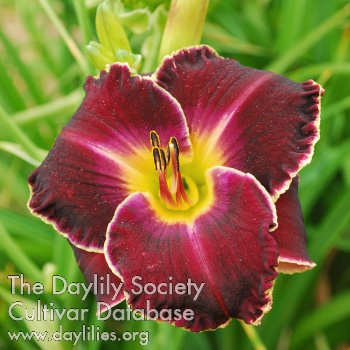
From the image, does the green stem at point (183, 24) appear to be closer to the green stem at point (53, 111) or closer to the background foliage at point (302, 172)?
the background foliage at point (302, 172)

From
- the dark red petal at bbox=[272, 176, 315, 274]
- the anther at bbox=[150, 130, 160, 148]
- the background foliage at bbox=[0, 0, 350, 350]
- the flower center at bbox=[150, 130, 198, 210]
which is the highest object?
the anther at bbox=[150, 130, 160, 148]

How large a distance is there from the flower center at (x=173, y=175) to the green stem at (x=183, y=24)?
0.44 ft

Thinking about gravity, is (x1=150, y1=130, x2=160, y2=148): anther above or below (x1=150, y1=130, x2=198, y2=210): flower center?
above

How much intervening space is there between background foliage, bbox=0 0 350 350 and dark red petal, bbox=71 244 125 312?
0.16 m

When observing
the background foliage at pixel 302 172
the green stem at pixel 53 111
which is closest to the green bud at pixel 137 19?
the background foliage at pixel 302 172

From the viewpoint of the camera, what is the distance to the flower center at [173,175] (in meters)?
0.65

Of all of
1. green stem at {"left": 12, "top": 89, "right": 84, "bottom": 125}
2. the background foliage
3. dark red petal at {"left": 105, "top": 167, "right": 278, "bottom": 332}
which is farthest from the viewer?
green stem at {"left": 12, "top": 89, "right": 84, "bottom": 125}

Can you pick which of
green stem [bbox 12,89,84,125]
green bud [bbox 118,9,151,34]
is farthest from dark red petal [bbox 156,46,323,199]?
green stem [bbox 12,89,84,125]

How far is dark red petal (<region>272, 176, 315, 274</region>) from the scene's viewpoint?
662mm

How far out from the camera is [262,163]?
65 cm

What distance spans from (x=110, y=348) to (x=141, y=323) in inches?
8.6

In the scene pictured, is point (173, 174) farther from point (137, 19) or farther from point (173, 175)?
point (137, 19)

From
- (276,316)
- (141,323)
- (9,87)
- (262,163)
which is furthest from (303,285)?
(9,87)

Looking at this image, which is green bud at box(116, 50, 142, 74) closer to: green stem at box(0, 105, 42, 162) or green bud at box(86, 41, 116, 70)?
green bud at box(86, 41, 116, 70)
